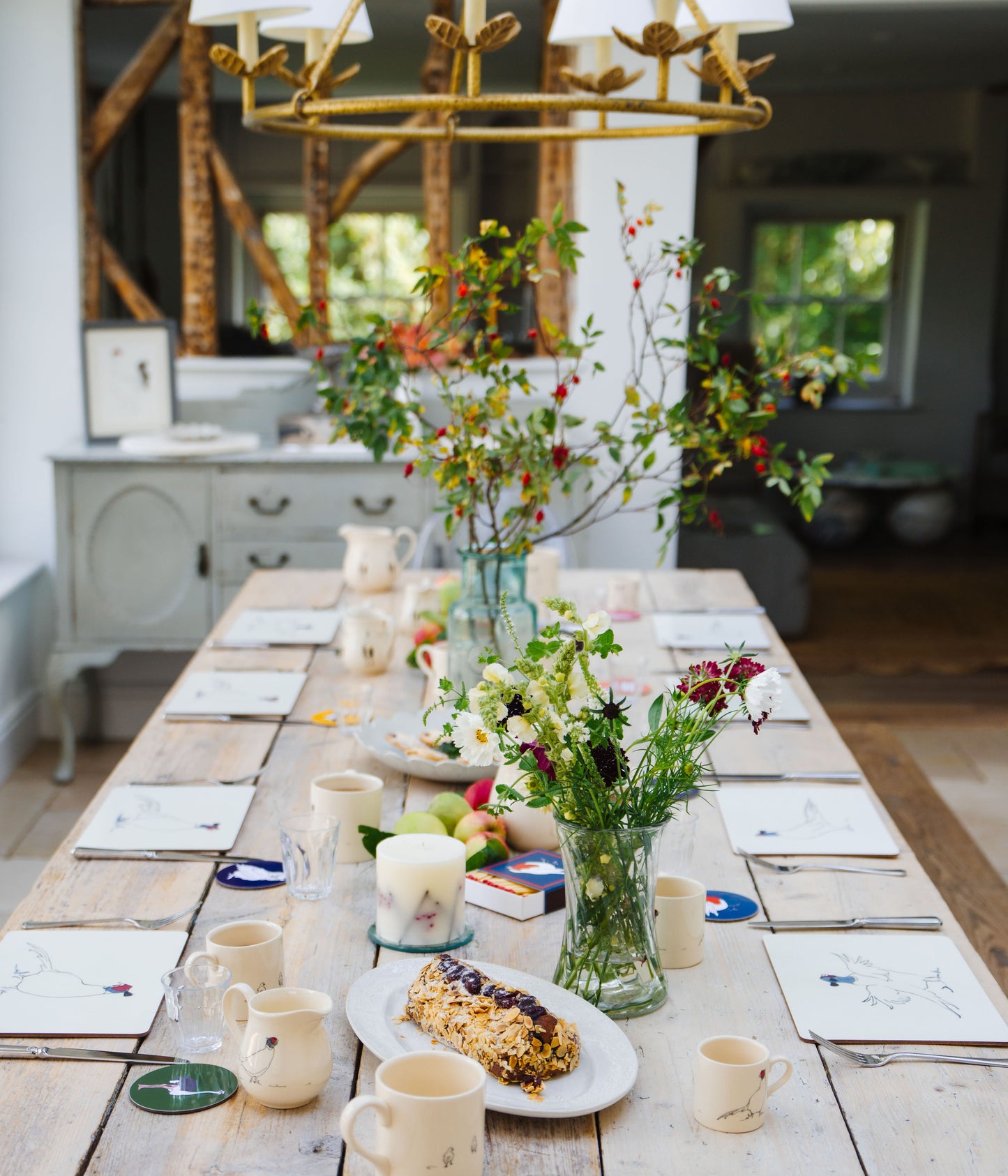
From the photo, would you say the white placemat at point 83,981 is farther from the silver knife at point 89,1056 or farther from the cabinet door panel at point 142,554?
the cabinet door panel at point 142,554

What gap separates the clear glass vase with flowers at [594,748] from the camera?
108 centimetres

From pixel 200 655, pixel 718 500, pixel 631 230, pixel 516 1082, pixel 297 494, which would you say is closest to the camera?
pixel 516 1082

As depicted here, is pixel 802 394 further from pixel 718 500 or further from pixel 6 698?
pixel 718 500

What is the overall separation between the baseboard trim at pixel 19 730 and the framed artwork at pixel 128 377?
2.79ft

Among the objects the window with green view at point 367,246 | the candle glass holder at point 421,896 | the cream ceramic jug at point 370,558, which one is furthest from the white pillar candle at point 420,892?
the window with green view at point 367,246

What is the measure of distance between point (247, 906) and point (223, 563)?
2.39 m

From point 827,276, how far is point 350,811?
277 inches

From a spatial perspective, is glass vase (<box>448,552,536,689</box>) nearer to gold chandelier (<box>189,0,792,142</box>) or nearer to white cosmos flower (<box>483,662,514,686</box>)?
gold chandelier (<box>189,0,792,142</box>)

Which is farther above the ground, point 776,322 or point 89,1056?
point 776,322

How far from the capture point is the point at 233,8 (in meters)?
1.62

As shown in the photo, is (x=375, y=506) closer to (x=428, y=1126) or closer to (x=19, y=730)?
(x=19, y=730)

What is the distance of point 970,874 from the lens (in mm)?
2135

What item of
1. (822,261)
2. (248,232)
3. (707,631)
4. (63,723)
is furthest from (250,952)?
(822,261)

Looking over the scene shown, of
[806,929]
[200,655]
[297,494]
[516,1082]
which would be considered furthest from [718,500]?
[516,1082]
